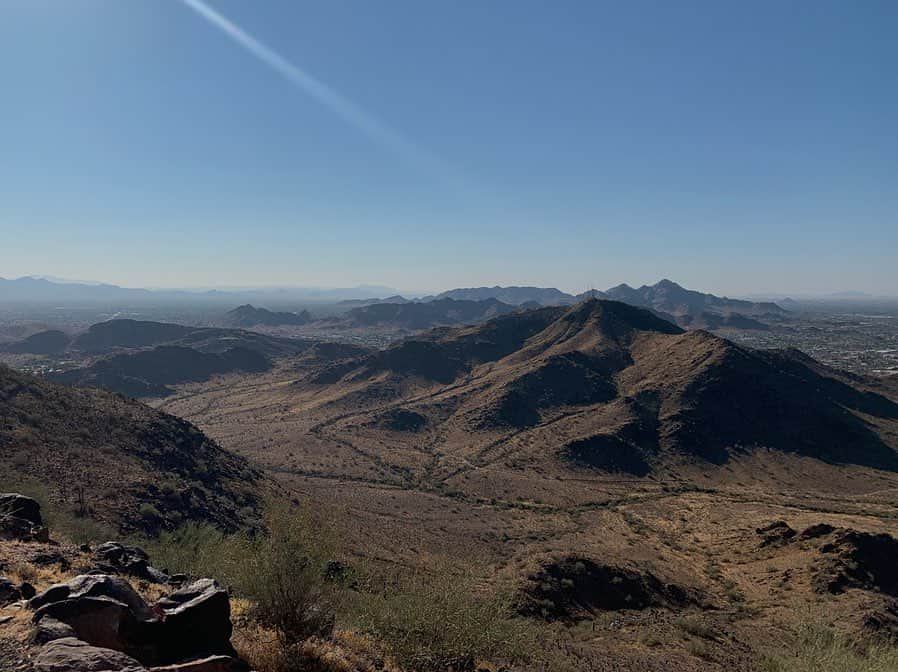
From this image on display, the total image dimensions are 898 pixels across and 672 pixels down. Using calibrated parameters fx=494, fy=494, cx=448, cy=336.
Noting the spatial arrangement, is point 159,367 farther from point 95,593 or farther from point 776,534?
point 95,593

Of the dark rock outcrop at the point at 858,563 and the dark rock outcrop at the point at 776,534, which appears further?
the dark rock outcrop at the point at 776,534

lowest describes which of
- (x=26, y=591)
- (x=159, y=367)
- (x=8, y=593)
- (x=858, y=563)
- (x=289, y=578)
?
(x=159, y=367)

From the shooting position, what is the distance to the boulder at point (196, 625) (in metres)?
10.3

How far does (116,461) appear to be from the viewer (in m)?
41.2

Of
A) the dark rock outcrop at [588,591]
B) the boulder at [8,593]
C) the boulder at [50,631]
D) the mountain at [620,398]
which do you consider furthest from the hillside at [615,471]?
the boulder at [8,593]

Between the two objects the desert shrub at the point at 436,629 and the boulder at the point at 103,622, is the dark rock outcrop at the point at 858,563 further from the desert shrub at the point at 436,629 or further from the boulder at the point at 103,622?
the boulder at the point at 103,622

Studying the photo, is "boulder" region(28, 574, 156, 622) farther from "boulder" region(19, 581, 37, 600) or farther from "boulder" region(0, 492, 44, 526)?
"boulder" region(0, 492, 44, 526)

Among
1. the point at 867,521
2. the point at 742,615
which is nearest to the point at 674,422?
the point at 867,521

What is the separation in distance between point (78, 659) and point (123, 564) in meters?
11.8

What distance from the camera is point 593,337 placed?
4983 inches

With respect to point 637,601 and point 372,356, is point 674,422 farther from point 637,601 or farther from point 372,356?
point 372,356

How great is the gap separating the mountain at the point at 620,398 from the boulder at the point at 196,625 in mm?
67343

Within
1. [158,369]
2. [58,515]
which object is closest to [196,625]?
[58,515]

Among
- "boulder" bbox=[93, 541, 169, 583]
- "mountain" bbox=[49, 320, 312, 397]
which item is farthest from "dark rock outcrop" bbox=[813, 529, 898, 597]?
"mountain" bbox=[49, 320, 312, 397]
